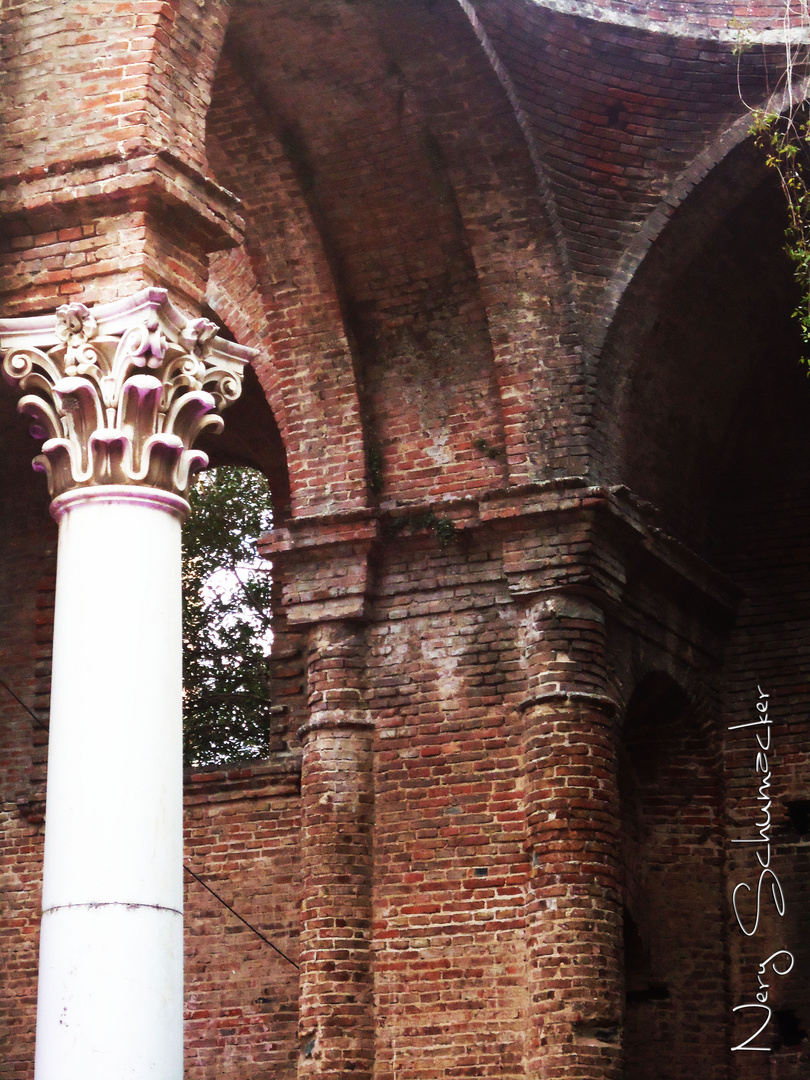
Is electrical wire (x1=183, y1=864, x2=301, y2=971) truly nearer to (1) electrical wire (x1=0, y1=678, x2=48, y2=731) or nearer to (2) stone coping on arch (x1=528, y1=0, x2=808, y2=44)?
(1) electrical wire (x1=0, y1=678, x2=48, y2=731)

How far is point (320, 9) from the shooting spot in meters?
9.38

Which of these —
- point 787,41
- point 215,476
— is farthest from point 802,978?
point 215,476

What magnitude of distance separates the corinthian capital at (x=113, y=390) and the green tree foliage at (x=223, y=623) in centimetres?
1084

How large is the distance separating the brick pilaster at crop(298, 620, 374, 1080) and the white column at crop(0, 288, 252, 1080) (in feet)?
12.4

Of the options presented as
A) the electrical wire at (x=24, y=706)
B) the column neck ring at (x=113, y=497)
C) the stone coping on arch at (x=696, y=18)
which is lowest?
the column neck ring at (x=113, y=497)

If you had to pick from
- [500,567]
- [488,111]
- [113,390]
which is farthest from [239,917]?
[113,390]

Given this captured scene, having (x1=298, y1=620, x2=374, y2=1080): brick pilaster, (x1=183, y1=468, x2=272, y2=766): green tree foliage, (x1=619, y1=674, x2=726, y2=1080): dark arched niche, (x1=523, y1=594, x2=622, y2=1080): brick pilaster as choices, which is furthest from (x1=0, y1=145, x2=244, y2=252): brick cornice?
(x1=183, y1=468, x2=272, y2=766): green tree foliage

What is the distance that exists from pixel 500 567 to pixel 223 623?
8591 millimetres

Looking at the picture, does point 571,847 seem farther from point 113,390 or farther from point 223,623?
point 223,623

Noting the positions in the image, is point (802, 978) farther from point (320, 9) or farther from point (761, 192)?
point (320, 9)

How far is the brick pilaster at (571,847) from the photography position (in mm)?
8766

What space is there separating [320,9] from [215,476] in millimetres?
9542

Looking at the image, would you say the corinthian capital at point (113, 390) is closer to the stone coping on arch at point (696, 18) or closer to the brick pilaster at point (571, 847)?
the brick pilaster at point (571, 847)
